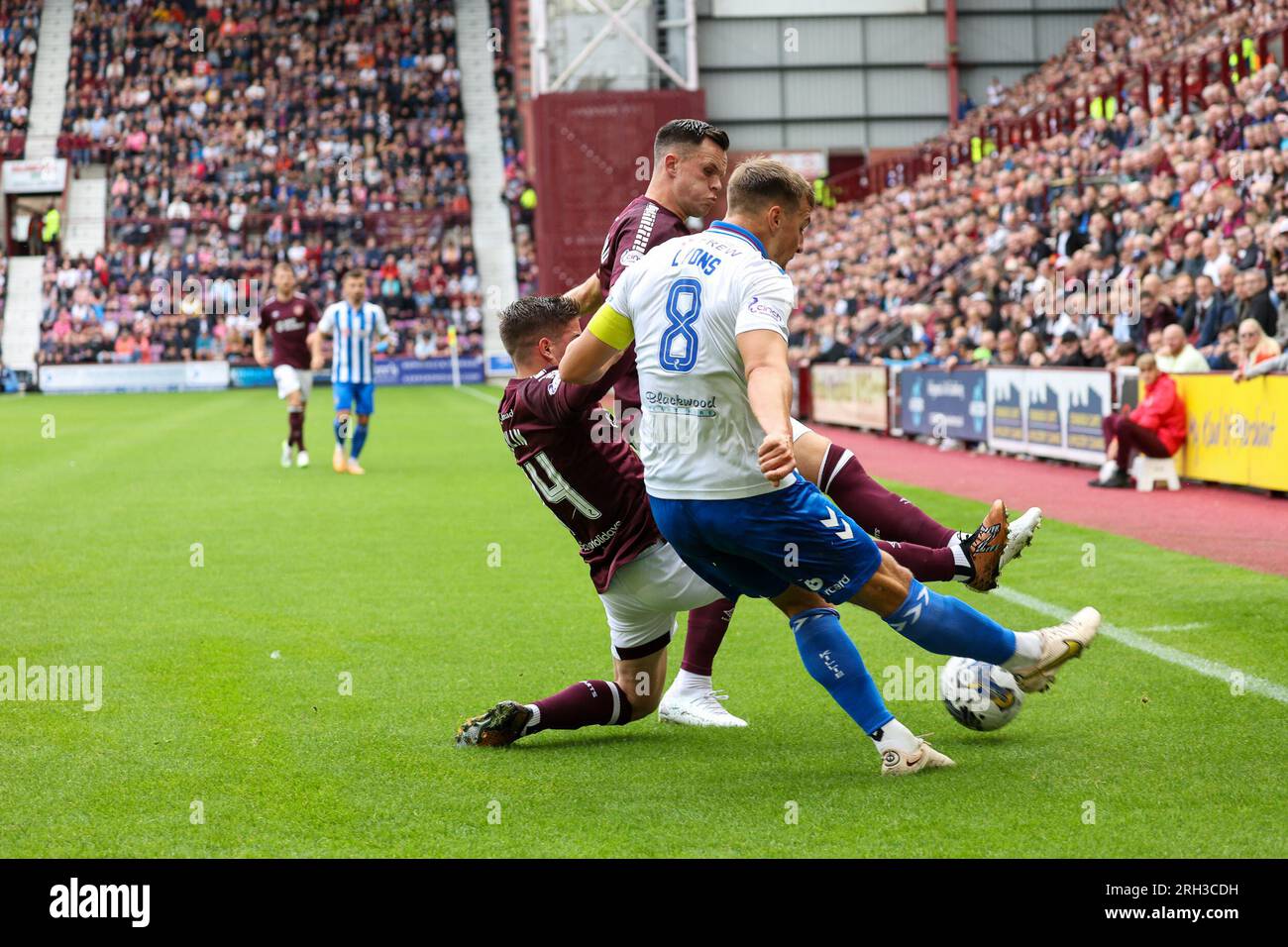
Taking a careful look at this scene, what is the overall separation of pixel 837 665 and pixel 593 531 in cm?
111

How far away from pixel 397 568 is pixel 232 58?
155 feet

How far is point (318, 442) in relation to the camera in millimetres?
22812

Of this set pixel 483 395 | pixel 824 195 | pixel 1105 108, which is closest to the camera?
pixel 1105 108

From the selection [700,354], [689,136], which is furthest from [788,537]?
[689,136]

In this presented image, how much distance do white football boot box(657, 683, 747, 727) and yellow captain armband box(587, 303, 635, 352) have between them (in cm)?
168

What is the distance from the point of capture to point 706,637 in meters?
6.19

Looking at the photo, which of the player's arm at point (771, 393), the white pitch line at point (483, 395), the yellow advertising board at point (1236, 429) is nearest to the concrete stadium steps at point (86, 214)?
the white pitch line at point (483, 395)

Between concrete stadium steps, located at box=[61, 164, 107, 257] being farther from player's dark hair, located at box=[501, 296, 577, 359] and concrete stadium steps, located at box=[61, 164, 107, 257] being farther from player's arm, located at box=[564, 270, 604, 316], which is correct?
player's dark hair, located at box=[501, 296, 577, 359]

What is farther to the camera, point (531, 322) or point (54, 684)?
point (54, 684)

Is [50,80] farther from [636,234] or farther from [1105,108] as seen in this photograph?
[636,234]

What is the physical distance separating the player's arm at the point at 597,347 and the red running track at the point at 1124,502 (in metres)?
5.87

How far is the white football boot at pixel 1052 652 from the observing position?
17.4ft

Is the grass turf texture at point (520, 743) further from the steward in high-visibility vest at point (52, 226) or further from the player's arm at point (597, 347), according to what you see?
the steward in high-visibility vest at point (52, 226)
